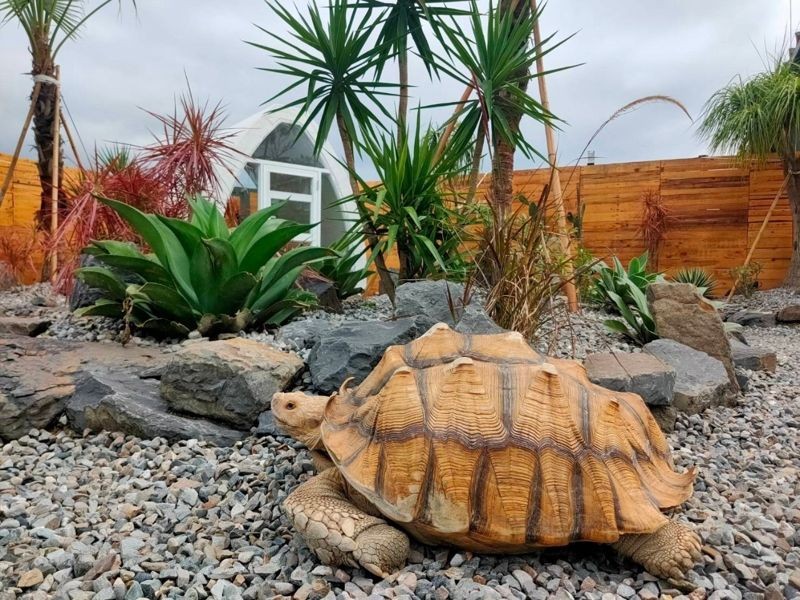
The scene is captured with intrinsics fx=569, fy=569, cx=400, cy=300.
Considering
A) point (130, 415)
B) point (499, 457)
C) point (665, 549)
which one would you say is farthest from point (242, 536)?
point (665, 549)

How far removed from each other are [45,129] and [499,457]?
8.29 metres

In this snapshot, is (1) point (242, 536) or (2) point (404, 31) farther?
(2) point (404, 31)

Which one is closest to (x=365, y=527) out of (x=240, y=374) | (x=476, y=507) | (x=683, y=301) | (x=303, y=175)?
(x=476, y=507)

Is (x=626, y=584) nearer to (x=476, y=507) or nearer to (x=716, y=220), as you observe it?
(x=476, y=507)

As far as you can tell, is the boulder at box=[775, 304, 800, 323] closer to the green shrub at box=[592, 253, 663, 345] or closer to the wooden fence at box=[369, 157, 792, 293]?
the wooden fence at box=[369, 157, 792, 293]

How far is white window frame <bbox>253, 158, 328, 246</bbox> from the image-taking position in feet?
31.6

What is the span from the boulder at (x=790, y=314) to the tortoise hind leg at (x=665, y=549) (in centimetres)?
770

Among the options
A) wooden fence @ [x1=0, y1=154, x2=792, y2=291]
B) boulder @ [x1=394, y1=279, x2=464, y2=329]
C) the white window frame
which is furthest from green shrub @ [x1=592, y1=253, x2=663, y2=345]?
the white window frame

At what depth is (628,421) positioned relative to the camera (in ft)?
5.82

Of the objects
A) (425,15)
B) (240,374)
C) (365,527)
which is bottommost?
(365,527)

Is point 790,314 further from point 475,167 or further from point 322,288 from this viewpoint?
point 322,288

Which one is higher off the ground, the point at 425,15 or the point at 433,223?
the point at 425,15

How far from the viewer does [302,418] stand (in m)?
1.90

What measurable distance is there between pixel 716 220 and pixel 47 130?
35.9ft
